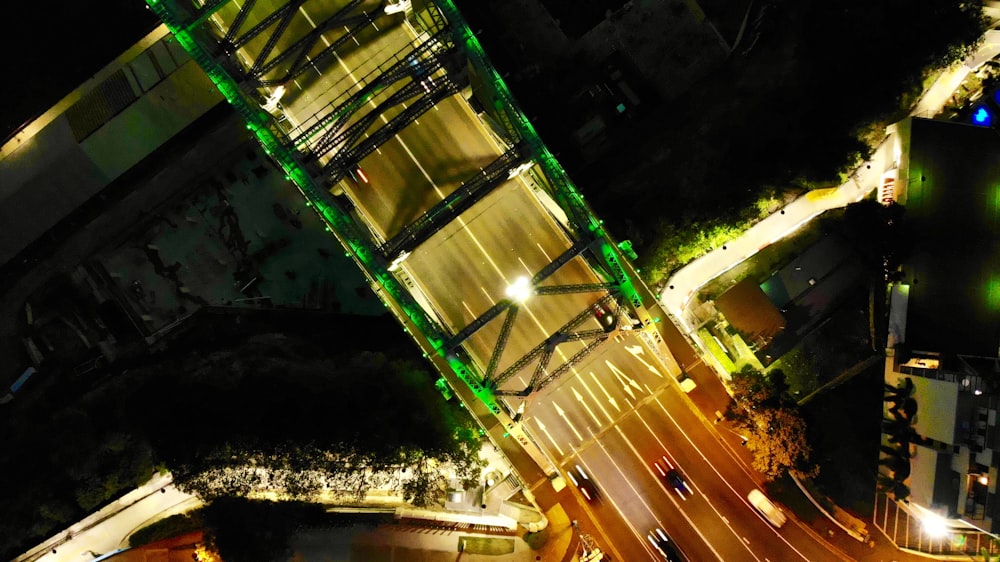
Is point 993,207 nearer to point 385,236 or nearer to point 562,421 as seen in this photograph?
point 562,421

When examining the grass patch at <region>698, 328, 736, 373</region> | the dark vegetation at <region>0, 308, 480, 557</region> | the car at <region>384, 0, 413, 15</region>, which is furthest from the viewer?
the grass patch at <region>698, 328, 736, 373</region>

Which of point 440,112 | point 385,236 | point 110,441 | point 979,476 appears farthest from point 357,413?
point 979,476

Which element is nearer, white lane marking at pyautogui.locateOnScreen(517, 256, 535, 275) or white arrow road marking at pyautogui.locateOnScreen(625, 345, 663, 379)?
white lane marking at pyautogui.locateOnScreen(517, 256, 535, 275)

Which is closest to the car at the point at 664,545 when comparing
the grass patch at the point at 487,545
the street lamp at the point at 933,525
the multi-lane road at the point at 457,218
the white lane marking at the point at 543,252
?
the grass patch at the point at 487,545

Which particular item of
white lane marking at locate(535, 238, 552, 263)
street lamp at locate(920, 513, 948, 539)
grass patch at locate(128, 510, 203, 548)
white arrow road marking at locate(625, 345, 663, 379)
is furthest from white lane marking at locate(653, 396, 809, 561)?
grass patch at locate(128, 510, 203, 548)

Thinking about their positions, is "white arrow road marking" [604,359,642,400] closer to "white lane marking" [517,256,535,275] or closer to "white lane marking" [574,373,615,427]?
"white lane marking" [574,373,615,427]

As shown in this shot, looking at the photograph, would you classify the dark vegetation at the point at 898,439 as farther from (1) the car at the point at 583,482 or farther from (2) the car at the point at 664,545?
(1) the car at the point at 583,482
